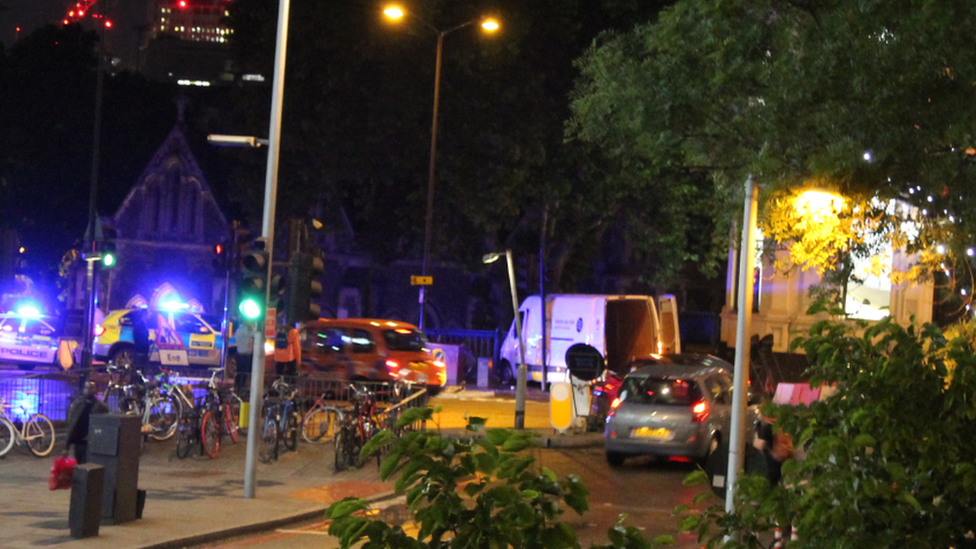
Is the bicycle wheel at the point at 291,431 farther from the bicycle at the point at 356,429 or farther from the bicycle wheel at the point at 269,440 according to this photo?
the bicycle at the point at 356,429

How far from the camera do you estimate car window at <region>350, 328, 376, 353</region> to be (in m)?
22.8

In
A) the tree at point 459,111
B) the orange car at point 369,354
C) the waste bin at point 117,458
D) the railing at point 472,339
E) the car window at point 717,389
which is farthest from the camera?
the railing at point 472,339

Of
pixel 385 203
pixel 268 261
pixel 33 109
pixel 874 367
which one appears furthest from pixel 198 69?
pixel 874 367

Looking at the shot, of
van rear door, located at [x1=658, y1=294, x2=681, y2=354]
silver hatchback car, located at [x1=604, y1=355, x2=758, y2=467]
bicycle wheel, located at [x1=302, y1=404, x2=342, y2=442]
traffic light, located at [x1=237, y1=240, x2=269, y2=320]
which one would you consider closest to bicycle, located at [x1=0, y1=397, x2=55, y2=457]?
bicycle wheel, located at [x1=302, y1=404, x2=342, y2=442]

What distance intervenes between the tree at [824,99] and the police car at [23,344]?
2072 cm

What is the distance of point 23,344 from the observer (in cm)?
2697

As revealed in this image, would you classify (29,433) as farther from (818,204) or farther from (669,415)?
(818,204)

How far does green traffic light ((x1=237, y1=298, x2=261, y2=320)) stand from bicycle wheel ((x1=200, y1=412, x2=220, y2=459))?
10.8ft

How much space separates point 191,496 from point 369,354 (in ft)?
35.5

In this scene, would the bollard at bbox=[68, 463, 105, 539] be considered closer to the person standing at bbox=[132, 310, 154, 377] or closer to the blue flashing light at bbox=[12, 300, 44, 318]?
the person standing at bbox=[132, 310, 154, 377]

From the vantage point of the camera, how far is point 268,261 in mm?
12344

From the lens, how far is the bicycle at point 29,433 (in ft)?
45.9

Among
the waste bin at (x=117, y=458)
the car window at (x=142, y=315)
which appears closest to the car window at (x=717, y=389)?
the waste bin at (x=117, y=458)

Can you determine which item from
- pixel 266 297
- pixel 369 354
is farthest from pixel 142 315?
pixel 266 297
